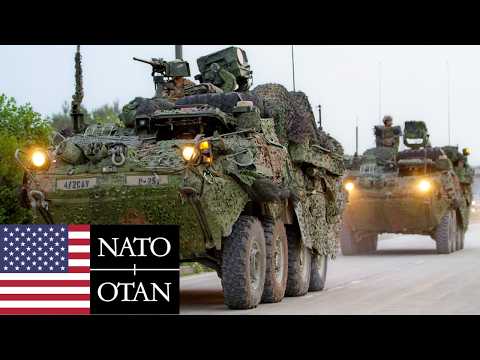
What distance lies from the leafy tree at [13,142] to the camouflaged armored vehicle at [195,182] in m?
4.50

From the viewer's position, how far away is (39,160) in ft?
48.6

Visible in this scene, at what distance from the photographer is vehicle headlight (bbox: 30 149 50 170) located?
48.6ft

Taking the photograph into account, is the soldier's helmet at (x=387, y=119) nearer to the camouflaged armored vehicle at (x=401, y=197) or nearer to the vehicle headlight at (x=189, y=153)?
the camouflaged armored vehicle at (x=401, y=197)

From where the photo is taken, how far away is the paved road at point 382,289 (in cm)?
1545

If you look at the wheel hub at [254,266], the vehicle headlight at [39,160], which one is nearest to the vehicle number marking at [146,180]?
the vehicle headlight at [39,160]

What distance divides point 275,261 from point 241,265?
5.51 feet

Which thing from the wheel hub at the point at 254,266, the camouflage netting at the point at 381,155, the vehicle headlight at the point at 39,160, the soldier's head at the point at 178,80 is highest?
the soldier's head at the point at 178,80

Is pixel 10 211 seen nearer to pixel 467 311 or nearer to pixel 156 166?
pixel 156 166

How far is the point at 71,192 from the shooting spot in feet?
48.2

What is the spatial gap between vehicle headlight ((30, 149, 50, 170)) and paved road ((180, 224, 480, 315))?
97.7 inches

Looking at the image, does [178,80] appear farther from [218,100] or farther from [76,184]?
[76,184]
